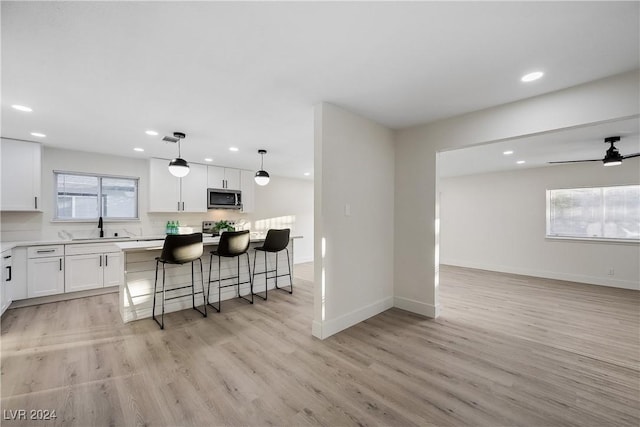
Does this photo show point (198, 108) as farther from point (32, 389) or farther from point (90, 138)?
point (32, 389)

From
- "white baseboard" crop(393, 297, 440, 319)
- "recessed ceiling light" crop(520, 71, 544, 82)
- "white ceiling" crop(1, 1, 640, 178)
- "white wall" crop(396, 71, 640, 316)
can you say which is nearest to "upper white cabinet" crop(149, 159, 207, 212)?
"white ceiling" crop(1, 1, 640, 178)

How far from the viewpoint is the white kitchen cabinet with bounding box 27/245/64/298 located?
3758 mm

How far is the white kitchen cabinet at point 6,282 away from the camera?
323 centimetres

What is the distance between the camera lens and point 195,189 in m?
5.57

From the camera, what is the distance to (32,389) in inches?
76.8

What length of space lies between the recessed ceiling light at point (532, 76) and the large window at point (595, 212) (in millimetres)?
4690

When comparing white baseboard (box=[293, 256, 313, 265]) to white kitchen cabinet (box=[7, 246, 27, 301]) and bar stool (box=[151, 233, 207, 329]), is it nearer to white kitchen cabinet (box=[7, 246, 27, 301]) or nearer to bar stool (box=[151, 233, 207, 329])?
bar stool (box=[151, 233, 207, 329])

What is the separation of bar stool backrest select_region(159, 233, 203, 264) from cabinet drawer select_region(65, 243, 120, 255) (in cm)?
190

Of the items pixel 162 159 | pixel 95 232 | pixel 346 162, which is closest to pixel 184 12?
pixel 346 162

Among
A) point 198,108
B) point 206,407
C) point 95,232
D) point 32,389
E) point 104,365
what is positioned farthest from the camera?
point 95,232

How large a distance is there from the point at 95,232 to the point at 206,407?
4.51 meters

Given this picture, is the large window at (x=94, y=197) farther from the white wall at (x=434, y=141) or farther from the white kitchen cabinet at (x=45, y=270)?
the white wall at (x=434, y=141)

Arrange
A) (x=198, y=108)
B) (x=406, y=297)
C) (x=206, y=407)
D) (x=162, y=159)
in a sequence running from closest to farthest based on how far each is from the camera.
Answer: (x=206, y=407) < (x=198, y=108) < (x=406, y=297) < (x=162, y=159)

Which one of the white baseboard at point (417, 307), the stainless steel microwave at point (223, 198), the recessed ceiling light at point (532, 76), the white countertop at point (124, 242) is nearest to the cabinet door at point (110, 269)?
the white countertop at point (124, 242)
